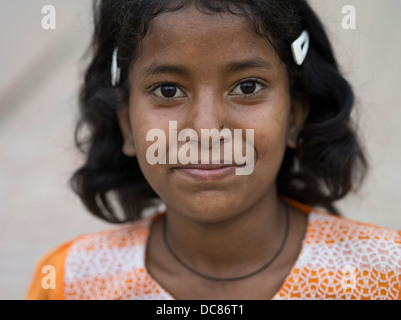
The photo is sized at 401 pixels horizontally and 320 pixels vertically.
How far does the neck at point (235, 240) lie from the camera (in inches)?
64.5

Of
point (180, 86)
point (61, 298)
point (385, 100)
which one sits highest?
point (180, 86)

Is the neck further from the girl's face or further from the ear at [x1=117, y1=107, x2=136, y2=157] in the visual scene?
the ear at [x1=117, y1=107, x2=136, y2=157]

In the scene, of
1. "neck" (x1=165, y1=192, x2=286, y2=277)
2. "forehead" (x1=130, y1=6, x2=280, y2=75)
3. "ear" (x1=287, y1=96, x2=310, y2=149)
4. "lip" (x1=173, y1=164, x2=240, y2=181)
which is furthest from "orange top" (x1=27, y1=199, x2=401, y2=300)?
"forehead" (x1=130, y1=6, x2=280, y2=75)

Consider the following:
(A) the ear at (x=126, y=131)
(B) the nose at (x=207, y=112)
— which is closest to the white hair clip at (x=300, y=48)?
(B) the nose at (x=207, y=112)

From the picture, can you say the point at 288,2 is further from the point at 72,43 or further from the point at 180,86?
the point at 72,43

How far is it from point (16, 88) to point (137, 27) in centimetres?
287

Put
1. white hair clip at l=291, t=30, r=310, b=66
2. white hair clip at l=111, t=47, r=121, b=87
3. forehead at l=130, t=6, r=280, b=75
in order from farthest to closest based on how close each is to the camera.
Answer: white hair clip at l=111, t=47, r=121, b=87 < white hair clip at l=291, t=30, r=310, b=66 < forehead at l=130, t=6, r=280, b=75

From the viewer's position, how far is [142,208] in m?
1.96

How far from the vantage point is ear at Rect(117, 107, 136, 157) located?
5.72ft

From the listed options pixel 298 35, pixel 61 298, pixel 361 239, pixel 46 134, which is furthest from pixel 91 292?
pixel 46 134

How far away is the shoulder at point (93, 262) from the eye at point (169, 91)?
51 centimetres

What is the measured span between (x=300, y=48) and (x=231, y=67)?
0.86 ft

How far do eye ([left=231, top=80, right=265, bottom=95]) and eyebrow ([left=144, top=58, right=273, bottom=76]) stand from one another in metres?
0.04

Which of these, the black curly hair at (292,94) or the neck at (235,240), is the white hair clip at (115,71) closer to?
the black curly hair at (292,94)
